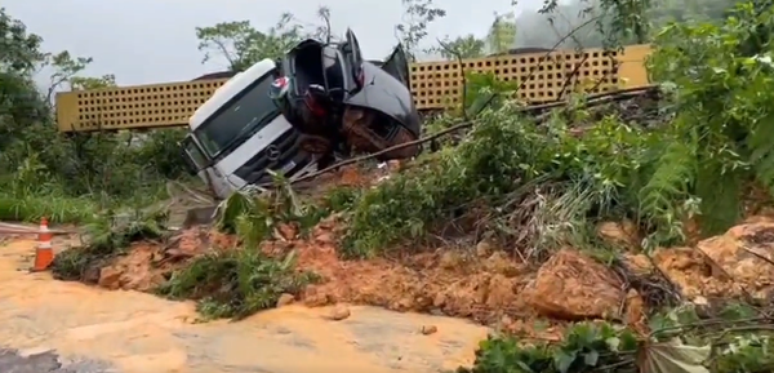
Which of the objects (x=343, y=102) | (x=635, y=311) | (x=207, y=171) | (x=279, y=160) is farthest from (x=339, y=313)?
(x=207, y=171)

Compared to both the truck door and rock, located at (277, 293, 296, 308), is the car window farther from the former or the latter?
rock, located at (277, 293, 296, 308)

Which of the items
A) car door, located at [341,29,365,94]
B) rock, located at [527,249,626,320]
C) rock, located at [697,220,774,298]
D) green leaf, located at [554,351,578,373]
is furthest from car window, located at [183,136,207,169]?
green leaf, located at [554,351,578,373]

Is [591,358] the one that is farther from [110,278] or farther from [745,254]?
[110,278]

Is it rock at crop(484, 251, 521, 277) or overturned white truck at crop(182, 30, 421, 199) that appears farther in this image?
overturned white truck at crop(182, 30, 421, 199)

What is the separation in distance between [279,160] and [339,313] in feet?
13.7

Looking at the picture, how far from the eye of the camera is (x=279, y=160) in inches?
347

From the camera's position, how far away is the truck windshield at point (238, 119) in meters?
9.06

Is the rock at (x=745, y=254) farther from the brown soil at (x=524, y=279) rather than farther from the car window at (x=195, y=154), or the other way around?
the car window at (x=195, y=154)

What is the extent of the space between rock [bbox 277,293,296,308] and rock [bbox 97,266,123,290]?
5.11ft

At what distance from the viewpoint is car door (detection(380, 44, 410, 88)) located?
9207mm

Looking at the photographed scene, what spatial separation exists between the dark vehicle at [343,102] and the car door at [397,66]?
486mm

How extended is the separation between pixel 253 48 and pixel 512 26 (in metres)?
4.61

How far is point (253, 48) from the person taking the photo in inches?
554

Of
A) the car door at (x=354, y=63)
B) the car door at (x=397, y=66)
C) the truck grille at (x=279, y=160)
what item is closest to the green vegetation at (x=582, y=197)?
the car door at (x=397, y=66)
